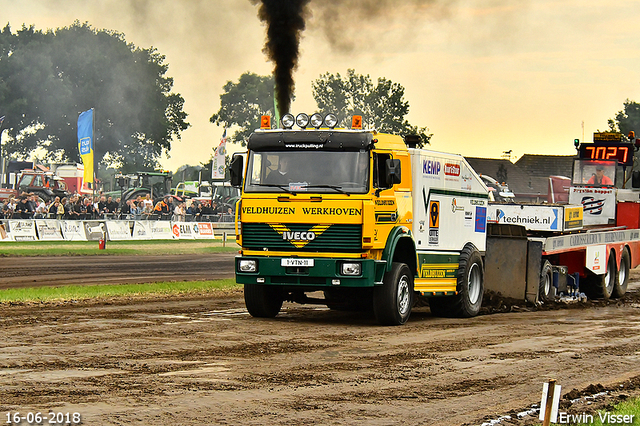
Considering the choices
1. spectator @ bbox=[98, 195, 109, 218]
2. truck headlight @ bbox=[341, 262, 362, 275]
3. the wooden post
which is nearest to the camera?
the wooden post

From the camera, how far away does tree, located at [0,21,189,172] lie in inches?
2741

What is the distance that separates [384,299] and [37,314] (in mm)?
5610

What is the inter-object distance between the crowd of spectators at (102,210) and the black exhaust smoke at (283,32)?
1937 centimetres

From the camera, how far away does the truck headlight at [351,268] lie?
1311 centimetres

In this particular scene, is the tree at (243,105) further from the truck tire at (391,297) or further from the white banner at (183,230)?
the truck tire at (391,297)

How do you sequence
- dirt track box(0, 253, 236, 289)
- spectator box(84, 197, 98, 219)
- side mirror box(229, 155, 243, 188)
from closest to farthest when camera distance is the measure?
side mirror box(229, 155, 243, 188)
dirt track box(0, 253, 236, 289)
spectator box(84, 197, 98, 219)

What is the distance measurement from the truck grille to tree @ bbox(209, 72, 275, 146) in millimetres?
80234

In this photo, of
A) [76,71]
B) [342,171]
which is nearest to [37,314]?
[342,171]

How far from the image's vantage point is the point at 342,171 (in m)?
13.4

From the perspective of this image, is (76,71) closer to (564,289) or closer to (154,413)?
(564,289)

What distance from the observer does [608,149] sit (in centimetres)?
2319

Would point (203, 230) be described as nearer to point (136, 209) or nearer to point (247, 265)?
point (136, 209)

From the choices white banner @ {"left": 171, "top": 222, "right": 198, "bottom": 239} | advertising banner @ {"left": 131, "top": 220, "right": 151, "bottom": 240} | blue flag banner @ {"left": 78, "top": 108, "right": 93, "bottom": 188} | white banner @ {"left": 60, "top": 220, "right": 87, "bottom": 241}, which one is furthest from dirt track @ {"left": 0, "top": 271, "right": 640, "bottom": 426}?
white banner @ {"left": 171, "top": 222, "right": 198, "bottom": 239}

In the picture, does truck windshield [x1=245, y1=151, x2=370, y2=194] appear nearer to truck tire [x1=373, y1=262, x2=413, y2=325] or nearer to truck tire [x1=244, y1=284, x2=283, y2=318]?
truck tire [x1=373, y1=262, x2=413, y2=325]
